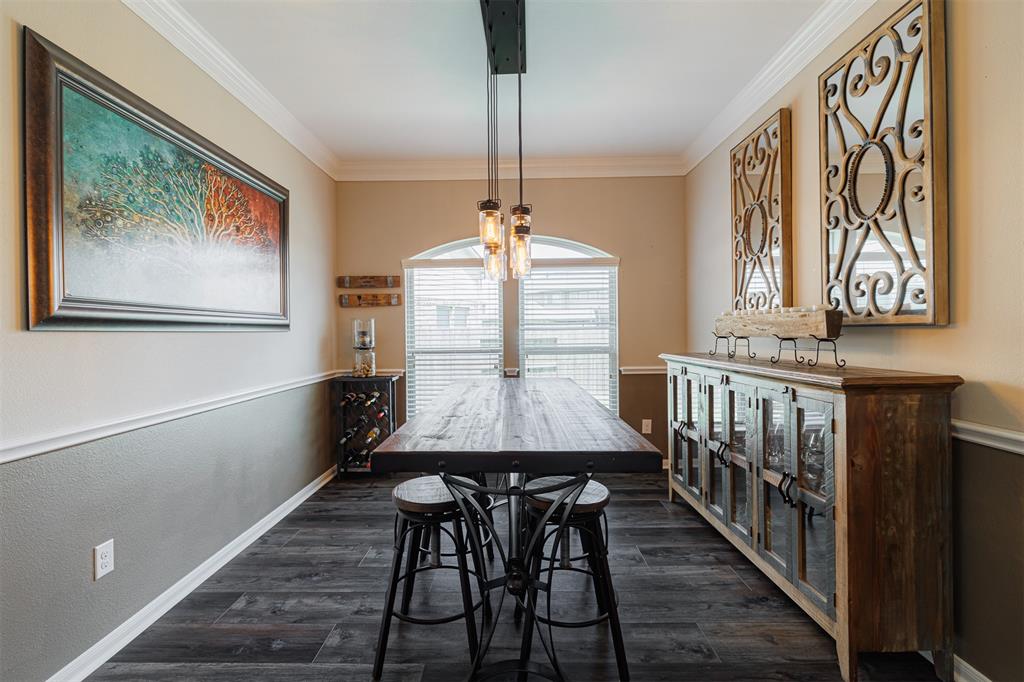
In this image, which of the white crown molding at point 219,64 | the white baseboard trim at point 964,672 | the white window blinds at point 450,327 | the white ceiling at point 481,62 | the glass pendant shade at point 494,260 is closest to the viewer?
the white baseboard trim at point 964,672

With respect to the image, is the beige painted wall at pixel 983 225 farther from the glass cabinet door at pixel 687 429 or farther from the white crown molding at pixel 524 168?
the white crown molding at pixel 524 168

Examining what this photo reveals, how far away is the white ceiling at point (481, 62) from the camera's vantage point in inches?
88.7

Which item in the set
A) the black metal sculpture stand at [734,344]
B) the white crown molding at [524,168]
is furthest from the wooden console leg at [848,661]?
the white crown molding at [524,168]

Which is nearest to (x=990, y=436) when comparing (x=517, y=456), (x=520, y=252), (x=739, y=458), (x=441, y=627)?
(x=739, y=458)

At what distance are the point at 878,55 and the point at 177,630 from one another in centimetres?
376

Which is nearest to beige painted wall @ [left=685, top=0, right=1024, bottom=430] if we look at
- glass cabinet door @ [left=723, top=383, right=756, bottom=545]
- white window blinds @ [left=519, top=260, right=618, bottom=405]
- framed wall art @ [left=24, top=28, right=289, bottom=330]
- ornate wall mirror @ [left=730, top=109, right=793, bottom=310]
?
glass cabinet door @ [left=723, top=383, right=756, bottom=545]

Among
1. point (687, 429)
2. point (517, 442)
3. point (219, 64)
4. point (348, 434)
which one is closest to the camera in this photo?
point (517, 442)

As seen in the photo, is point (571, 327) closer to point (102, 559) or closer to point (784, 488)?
point (784, 488)

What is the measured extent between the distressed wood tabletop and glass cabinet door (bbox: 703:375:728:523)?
0.76 meters

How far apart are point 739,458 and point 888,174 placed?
4.58ft

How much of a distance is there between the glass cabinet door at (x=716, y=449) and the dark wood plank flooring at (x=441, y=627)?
25cm

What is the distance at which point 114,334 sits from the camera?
74.8 inches

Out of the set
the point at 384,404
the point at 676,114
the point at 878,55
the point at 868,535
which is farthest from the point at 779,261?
the point at 384,404

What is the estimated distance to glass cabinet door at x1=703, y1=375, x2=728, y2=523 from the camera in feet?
8.47
